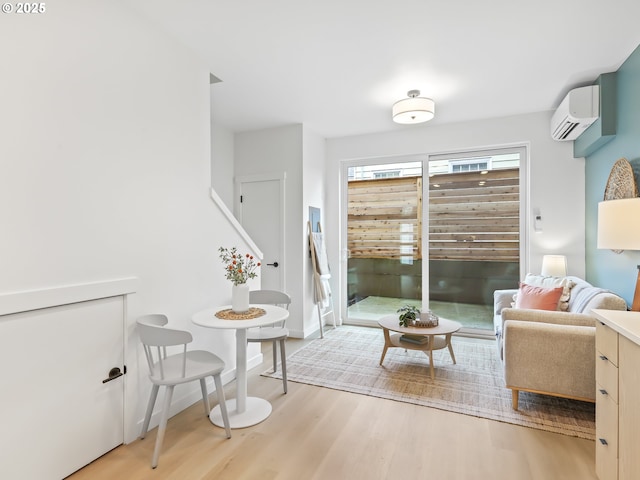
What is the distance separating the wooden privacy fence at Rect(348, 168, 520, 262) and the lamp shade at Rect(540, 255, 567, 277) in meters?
0.55

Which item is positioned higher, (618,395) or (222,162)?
(222,162)

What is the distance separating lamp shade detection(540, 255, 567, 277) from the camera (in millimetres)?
3557

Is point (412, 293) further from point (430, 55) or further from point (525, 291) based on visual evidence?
point (430, 55)

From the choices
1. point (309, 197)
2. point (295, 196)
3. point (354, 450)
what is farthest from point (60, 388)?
point (309, 197)

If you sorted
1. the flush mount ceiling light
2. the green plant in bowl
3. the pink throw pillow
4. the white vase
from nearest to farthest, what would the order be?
the white vase, the pink throw pillow, the green plant in bowl, the flush mount ceiling light

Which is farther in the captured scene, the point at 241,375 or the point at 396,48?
the point at 396,48

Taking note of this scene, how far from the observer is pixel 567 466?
1877mm

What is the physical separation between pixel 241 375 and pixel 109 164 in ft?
5.15

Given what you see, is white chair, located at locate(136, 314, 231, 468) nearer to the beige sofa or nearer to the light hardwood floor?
the light hardwood floor

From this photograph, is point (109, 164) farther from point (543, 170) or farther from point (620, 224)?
point (543, 170)

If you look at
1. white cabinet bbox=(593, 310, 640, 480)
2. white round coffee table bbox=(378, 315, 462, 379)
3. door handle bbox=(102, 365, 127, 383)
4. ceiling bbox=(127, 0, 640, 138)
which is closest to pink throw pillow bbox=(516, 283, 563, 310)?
white round coffee table bbox=(378, 315, 462, 379)

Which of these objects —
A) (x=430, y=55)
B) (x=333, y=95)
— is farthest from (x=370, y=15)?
(x=333, y=95)

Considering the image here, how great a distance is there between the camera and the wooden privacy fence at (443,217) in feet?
13.9

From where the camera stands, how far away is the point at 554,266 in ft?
11.7
